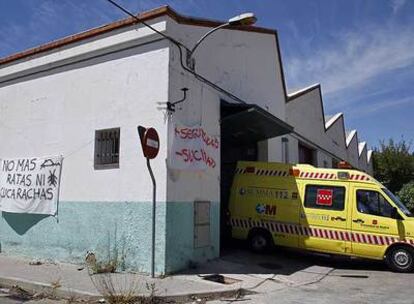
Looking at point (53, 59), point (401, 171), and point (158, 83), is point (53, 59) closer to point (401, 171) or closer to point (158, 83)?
point (158, 83)

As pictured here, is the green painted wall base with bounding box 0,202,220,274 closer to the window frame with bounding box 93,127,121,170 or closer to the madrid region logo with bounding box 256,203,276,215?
the window frame with bounding box 93,127,121,170

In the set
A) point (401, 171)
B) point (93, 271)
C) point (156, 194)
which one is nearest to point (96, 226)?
point (93, 271)

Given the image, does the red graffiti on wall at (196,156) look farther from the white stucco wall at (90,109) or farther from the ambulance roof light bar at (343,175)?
the ambulance roof light bar at (343,175)

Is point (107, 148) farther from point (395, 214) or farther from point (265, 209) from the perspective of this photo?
point (395, 214)

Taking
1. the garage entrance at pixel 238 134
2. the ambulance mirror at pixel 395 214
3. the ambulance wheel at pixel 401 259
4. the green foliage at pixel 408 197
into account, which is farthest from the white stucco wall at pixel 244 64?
the green foliage at pixel 408 197

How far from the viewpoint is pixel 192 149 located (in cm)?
1079

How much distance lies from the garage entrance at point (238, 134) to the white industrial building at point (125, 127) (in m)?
0.06

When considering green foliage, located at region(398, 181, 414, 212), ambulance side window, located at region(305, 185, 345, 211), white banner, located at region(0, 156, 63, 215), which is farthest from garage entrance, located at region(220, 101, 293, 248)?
green foliage, located at region(398, 181, 414, 212)

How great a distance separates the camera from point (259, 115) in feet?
41.2

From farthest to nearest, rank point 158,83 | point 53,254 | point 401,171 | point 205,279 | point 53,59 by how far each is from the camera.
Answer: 1. point 401,171
2. point 53,59
3. point 53,254
4. point 158,83
5. point 205,279

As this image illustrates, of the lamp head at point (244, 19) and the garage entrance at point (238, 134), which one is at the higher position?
the lamp head at point (244, 19)

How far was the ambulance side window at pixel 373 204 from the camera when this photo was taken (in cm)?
1195

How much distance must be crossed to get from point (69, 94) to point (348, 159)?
1011 inches

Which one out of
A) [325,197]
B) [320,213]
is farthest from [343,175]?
[320,213]
